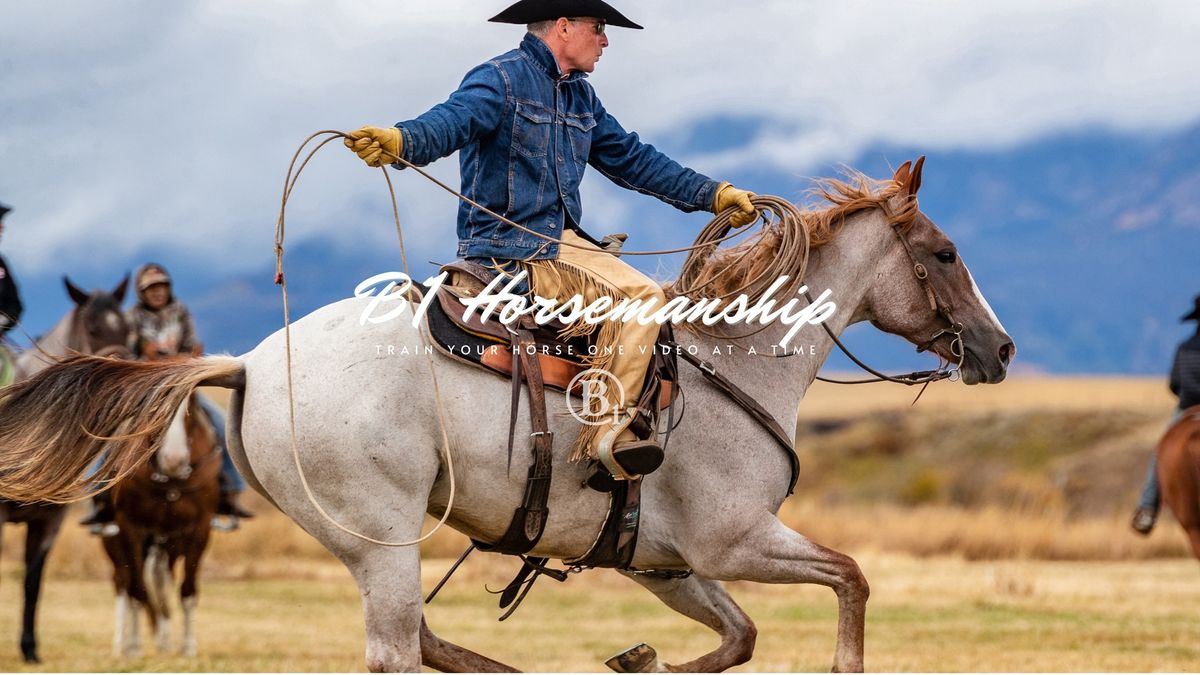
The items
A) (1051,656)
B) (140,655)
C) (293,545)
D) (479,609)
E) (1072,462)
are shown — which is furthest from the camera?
(1072,462)

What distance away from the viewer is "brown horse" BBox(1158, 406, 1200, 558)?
13023 millimetres

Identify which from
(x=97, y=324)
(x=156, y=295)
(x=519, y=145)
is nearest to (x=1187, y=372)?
(x=519, y=145)

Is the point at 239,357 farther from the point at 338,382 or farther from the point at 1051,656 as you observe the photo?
the point at 1051,656

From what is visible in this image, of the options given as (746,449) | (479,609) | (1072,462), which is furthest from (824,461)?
(746,449)

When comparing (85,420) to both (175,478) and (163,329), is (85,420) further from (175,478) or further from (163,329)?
(163,329)

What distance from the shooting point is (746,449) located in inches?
243

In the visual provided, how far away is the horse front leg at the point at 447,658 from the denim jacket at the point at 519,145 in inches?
71.2

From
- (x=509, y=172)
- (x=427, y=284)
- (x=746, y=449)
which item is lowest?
(x=746, y=449)

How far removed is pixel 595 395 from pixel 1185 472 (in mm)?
9140

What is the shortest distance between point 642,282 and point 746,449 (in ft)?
2.92

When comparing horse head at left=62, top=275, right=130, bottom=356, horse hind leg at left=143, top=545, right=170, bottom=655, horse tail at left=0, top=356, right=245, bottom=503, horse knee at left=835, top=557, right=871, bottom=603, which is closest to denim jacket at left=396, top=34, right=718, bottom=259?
horse tail at left=0, top=356, right=245, bottom=503

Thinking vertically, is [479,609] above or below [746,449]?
below

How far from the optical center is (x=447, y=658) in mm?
6395

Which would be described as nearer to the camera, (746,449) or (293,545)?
(746,449)
